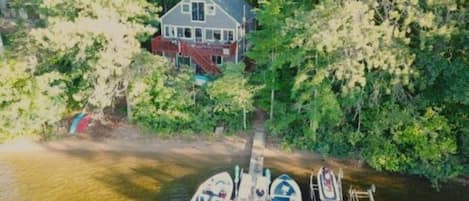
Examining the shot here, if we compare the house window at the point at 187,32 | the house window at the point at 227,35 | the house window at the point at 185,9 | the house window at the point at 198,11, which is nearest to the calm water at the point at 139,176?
the house window at the point at 227,35

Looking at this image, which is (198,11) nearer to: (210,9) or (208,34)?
(210,9)

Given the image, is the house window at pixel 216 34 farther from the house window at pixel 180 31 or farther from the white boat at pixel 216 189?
the white boat at pixel 216 189

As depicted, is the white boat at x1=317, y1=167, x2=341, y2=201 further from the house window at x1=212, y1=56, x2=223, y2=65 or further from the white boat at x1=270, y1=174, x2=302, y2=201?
the house window at x1=212, y1=56, x2=223, y2=65

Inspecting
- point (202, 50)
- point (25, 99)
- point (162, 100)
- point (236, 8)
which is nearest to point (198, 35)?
point (202, 50)

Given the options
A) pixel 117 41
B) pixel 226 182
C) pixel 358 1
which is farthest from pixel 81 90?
pixel 358 1

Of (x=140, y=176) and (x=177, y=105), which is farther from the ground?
(x=177, y=105)

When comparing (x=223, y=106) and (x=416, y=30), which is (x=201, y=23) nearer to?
(x=223, y=106)

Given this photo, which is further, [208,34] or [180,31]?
[180,31]
